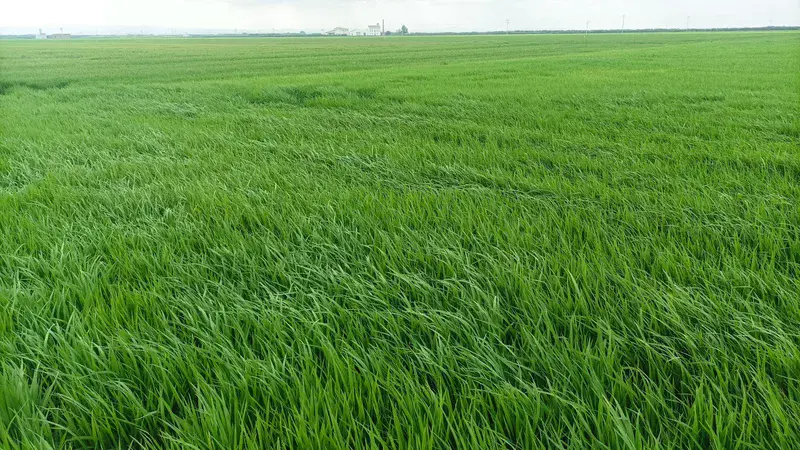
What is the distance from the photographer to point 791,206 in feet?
9.75

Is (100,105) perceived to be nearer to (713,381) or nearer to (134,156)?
(134,156)

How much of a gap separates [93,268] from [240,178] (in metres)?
1.78

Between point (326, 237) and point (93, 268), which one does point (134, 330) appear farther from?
point (326, 237)

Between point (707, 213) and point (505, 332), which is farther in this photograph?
point (707, 213)

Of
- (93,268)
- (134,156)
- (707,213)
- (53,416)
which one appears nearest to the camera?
(53,416)

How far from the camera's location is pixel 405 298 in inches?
74.4

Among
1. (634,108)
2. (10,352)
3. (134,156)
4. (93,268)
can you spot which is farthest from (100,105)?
(634,108)

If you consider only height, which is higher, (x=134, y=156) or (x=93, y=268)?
(x=134, y=156)

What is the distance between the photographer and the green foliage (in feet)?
4.21

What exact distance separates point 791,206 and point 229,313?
3.47m

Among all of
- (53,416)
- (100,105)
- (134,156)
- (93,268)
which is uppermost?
(100,105)

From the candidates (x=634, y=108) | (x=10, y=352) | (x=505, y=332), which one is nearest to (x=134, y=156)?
(x=10, y=352)

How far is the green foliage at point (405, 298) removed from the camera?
1.28m

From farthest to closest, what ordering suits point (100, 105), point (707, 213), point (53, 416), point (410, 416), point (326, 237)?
1. point (100, 105)
2. point (707, 213)
3. point (326, 237)
4. point (53, 416)
5. point (410, 416)
